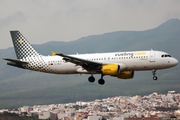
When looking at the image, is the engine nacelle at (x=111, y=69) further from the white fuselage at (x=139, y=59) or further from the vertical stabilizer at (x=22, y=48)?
the vertical stabilizer at (x=22, y=48)

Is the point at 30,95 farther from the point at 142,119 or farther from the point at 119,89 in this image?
the point at 142,119

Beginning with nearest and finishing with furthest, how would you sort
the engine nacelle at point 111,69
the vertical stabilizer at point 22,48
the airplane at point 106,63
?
the engine nacelle at point 111,69 < the airplane at point 106,63 < the vertical stabilizer at point 22,48

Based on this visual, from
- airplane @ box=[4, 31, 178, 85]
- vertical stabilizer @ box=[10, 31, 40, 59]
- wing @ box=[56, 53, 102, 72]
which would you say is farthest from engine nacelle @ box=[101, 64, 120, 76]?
vertical stabilizer @ box=[10, 31, 40, 59]

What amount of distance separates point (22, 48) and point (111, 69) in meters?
13.6

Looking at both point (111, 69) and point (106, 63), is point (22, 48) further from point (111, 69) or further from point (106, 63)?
point (111, 69)

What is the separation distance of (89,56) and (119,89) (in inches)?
4812

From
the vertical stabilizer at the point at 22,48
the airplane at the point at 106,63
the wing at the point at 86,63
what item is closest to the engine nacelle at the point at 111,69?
the airplane at the point at 106,63

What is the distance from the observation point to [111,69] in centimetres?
4947

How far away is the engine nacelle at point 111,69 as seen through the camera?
4931 centimetres

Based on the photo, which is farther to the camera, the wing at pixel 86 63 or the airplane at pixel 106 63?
the wing at pixel 86 63

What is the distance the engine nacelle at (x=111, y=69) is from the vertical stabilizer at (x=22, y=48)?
33.1 ft

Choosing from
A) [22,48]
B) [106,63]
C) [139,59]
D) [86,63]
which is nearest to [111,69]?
[106,63]

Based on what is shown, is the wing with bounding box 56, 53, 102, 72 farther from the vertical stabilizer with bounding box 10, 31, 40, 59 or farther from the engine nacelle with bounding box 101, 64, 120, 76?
the vertical stabilizer with bounding box 10, 31, 40, 59

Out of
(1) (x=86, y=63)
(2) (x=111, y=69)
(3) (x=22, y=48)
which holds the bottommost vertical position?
(2) (x=111, y=69)
